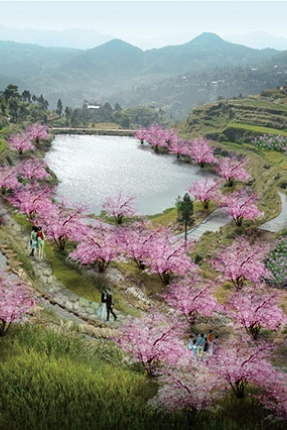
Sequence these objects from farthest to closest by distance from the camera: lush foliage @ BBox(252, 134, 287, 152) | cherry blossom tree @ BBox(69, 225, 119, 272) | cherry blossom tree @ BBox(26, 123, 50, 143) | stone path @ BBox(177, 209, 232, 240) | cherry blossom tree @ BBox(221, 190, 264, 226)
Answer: lush foliage @ BBox(252, 134, 287, 152) → cherry blossom tree @ BBox(26, 123, 50, 143) → stone path @ BBox(177, 209, 232, 240) → cherry blossom tree @ BBox(221, 190, 264, 226) → cherry blossom tree @ BBox(69, 225, 119, 272)

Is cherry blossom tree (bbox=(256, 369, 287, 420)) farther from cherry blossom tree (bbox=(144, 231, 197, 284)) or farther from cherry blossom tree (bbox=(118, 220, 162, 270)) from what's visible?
cherry blossom tree (bbox=(118, 220, 162, 270))

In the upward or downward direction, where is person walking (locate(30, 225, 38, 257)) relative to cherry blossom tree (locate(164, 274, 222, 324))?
upward

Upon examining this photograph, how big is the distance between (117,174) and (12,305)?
136ft

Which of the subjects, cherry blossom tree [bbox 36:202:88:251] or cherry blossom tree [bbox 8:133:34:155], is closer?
cherry blossom tree [bbox 36:202:88:251]

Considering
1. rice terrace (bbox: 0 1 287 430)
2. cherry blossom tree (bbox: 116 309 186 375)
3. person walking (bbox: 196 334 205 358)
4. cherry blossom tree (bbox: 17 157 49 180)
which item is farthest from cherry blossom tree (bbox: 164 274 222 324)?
cherry blossom tree (bbox: 17 157 49 180)

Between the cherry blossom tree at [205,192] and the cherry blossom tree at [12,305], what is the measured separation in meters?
32.8

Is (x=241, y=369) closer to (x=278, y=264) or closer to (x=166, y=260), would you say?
(x=166, y=260)

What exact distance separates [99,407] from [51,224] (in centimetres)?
Result: 1828

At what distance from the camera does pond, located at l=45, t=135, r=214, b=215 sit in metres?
52.7

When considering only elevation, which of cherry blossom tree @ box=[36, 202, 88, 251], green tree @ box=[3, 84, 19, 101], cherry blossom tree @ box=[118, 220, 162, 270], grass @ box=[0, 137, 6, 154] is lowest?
cherry blossom tree @ box=[118, 220, 162, 270]

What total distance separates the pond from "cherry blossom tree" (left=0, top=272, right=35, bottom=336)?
23991mm

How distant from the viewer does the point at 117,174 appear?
6022cm

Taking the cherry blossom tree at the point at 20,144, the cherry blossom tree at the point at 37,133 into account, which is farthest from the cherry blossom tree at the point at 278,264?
the cherry blossom tree at the point at 37,133

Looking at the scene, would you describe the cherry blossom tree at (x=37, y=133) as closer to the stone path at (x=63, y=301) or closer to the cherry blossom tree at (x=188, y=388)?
the stone path at (x=63, y=301)
